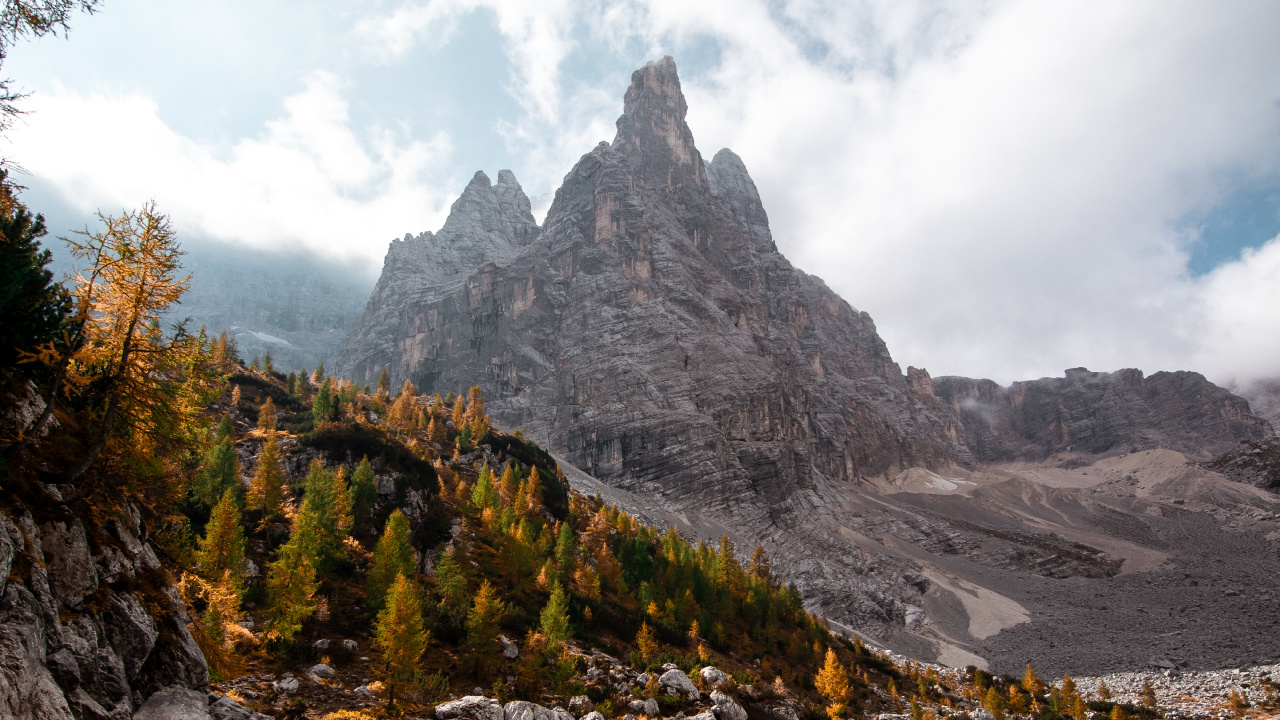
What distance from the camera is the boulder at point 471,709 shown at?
2170 centimetres

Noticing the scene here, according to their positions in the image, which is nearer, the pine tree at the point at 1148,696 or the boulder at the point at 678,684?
the boulder at the point at 678,684

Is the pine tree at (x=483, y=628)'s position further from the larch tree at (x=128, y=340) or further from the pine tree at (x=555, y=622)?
the larch tree at (x=128, y=340)

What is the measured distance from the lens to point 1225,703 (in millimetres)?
64875

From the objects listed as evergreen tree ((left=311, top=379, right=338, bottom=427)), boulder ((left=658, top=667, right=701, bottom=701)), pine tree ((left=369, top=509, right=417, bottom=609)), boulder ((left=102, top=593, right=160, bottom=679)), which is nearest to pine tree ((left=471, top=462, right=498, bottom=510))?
evergreen tree ((left=311, top=379, right=338, bottom=427))

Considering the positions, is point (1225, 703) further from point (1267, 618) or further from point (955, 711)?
point (1267, 618)

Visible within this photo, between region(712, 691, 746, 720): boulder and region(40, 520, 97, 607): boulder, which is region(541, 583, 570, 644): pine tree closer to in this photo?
region(712, 691, 746, 720): boulder

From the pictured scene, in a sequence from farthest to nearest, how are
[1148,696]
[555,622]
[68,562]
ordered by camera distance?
[1148,696], [555,622], [68,562]

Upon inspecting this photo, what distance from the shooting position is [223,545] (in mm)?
27406

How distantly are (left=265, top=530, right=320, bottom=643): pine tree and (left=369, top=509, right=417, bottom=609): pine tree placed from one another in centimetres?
463

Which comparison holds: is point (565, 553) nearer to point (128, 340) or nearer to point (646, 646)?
point (646, 646)

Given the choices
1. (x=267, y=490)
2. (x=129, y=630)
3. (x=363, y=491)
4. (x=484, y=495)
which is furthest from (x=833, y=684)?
(x=129, y=630)

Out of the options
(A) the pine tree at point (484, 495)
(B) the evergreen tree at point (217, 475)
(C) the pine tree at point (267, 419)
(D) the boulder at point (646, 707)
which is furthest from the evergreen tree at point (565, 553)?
(C) the pine tree at point (267, 419)

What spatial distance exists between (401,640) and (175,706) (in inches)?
535

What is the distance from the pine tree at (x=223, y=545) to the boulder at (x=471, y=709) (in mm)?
12279
